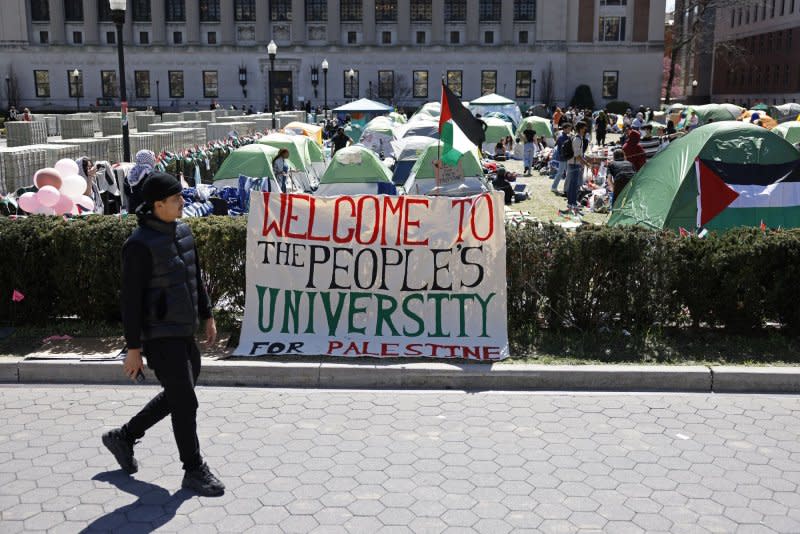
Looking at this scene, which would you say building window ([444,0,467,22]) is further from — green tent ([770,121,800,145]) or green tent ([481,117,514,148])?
green tent ([770,121,800,145])

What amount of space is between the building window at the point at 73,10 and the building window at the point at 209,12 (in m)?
11.0

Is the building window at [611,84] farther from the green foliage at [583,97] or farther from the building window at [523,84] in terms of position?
the building window at [523,84]

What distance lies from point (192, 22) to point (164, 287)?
74.4m

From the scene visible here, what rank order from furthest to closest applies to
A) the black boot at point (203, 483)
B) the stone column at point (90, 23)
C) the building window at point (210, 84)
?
the building window at point (210, 84) < the stone column at point (90, 23) < the black boot at point (203, 483)

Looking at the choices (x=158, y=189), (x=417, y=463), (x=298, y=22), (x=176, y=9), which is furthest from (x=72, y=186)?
(x=176, y=9)

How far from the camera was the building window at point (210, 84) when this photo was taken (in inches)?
2936

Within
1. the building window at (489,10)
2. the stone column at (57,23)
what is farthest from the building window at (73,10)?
the building window at (489,10)

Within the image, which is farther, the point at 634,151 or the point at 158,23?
the point at 158,23

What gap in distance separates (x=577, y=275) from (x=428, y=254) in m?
1.46

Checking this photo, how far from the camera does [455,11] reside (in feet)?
241

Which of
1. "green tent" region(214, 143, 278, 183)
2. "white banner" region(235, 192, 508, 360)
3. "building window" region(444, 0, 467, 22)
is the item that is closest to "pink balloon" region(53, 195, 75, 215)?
"white banner" region(235, 192, 508, 360)

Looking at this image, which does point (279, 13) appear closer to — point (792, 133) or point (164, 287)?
point (792, 133)

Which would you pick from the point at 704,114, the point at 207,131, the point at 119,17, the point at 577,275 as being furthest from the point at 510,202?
the point at 704,114

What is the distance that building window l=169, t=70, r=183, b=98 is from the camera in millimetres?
74750
